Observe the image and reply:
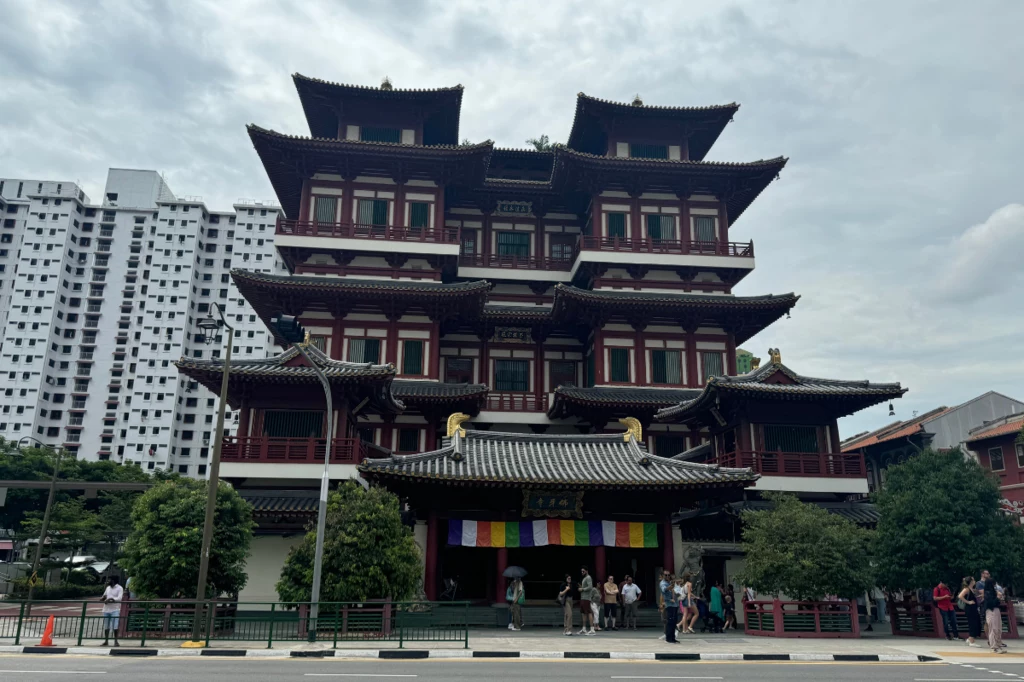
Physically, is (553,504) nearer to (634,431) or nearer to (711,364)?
(634,431)

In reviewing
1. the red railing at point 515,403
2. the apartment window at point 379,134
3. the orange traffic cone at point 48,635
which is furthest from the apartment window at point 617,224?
the orange traffic cone at point 48,635

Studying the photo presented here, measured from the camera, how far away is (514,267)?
41438 mm

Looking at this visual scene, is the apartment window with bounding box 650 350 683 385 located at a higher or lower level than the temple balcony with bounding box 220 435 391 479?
higher

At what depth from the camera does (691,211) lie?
40.8 metres

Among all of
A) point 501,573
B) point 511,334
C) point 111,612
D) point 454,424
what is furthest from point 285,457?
point 511,334

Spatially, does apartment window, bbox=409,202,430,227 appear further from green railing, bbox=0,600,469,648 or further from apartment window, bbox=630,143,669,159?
green railing, bbox=0,600,469,648

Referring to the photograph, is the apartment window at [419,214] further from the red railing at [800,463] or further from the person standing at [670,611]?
the person standing at [670,611]

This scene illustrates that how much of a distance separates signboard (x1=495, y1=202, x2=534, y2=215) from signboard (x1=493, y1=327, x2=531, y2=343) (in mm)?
7967

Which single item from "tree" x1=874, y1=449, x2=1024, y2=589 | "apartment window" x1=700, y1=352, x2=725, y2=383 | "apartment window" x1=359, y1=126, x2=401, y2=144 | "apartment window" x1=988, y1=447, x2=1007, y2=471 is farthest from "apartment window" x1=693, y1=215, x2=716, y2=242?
"apartment window" x1=988, y1=447, x2=1007, y2=471

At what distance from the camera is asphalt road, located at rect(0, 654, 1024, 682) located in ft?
45.9

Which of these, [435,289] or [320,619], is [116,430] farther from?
[320,619]

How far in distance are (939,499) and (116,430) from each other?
102 meters

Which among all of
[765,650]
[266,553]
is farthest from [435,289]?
[765,650]

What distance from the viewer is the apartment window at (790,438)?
104 ft
